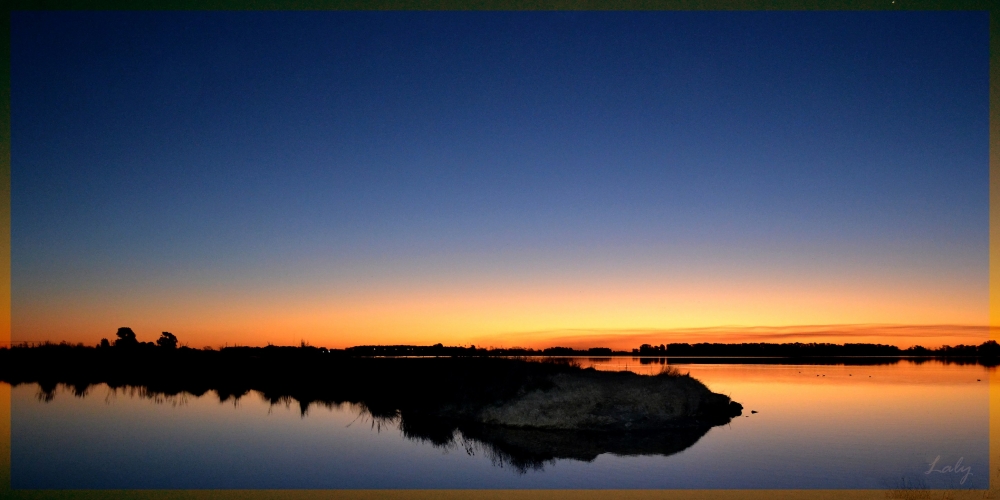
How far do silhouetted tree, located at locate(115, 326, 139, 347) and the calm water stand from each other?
2809cm

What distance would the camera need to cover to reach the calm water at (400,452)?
1611 cm

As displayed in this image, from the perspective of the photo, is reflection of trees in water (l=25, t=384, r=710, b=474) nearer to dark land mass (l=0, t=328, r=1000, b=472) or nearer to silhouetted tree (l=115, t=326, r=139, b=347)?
dark land mass (l=0, t=328, r=1000, b=472)

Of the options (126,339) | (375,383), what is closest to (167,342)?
(126,339)

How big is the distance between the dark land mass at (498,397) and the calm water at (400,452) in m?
0.91

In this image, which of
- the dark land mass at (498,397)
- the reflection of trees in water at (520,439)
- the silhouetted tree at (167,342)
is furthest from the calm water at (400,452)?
the silhouetted tree at (167,342)

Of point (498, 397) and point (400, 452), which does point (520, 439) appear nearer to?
point (400, 452)

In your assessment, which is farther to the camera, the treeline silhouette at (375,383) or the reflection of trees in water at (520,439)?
the treeline silhouette at (375,383)

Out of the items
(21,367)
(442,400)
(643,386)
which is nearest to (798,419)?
(643,386)

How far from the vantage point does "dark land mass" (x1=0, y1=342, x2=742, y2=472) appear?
20.9 meters

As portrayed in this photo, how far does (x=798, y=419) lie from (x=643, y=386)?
6999 mm

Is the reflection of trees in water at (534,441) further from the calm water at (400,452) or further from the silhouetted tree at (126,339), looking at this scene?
the silhouetted tree at (126,339)

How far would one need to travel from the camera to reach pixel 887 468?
56.6ft

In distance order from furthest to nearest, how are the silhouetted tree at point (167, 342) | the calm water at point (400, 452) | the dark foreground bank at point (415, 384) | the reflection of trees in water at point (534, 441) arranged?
the silhouetted tree at point (167, 342) → the dark foreground bank at point (415, 384) → the reflection of trees in water at point (534, 441) → the calm water at point (400, 452)

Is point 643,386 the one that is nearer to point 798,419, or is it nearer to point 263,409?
point 798,419
